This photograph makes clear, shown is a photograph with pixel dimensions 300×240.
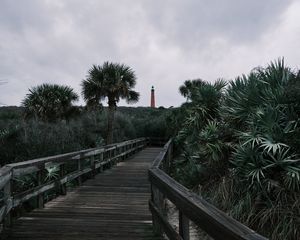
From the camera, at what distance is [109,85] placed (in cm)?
1988

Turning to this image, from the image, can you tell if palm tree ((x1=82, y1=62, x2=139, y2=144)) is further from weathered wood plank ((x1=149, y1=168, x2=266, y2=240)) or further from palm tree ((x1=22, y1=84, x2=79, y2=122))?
weathered wood plank ((x1=149, y1=168, x2=266, y2=240))

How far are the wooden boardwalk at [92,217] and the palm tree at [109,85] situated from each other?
1001 centimetres

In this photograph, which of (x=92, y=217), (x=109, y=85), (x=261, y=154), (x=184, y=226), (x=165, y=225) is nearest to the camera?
(x=184, y=226)

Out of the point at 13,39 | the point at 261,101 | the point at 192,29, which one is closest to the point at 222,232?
the point at 261,101

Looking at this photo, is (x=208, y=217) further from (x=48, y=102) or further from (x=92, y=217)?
(x=48, y=102)

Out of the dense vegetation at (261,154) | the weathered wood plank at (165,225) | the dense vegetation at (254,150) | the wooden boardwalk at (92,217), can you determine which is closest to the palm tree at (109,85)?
the dense vegetation at (254,150)

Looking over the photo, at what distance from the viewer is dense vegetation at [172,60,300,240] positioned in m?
5.74

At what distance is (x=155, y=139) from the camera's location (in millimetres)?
32344

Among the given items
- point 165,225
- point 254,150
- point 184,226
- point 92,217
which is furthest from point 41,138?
point 184,226

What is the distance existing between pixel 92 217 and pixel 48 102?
47.4ft

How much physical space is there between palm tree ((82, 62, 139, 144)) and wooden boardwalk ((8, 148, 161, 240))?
394 inches

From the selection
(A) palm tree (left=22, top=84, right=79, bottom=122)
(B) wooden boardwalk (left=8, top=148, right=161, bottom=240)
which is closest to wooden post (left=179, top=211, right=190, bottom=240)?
(B) wooden boardwalk (left=8, top=148, right=161, bottom=240)

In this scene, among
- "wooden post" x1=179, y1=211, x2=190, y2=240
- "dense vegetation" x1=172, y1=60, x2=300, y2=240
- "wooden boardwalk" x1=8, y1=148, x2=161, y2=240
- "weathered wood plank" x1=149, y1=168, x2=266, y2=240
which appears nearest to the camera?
"weathered wood plank" x1=149, y1=168, x2=266, y2=240

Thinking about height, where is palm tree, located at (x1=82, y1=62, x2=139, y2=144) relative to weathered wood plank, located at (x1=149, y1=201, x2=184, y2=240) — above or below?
above
